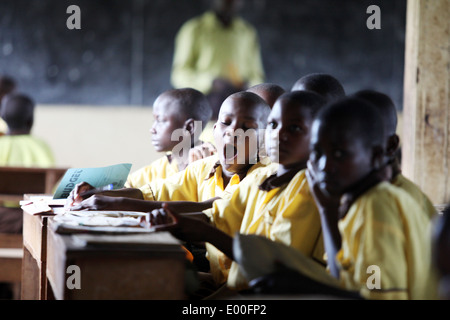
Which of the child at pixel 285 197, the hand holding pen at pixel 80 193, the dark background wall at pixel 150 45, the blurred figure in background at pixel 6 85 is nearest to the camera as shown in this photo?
the child at pixel 285 197

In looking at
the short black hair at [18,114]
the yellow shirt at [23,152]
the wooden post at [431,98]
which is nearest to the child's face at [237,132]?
the wooden post at [431,98]

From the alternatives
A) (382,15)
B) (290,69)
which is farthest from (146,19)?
(382,15)

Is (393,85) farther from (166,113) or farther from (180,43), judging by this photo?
(166,113)

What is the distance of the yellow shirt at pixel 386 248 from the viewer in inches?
55.1

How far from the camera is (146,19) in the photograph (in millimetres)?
7301

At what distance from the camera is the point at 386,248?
1.40 metres

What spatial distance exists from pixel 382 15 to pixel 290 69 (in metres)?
1.18

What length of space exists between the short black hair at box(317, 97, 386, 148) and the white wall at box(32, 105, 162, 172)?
588 centimetres

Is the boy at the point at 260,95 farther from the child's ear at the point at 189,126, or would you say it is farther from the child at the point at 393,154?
the child at the point at 393,154

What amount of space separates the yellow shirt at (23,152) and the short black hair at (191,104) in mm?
1582

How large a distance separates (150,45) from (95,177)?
199 inches

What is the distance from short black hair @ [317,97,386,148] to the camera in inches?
Answer: 58.4

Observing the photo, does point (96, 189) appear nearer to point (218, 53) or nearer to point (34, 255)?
point (34, 255)

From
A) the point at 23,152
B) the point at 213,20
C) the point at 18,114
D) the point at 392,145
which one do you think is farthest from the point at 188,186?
the point at 213,20
